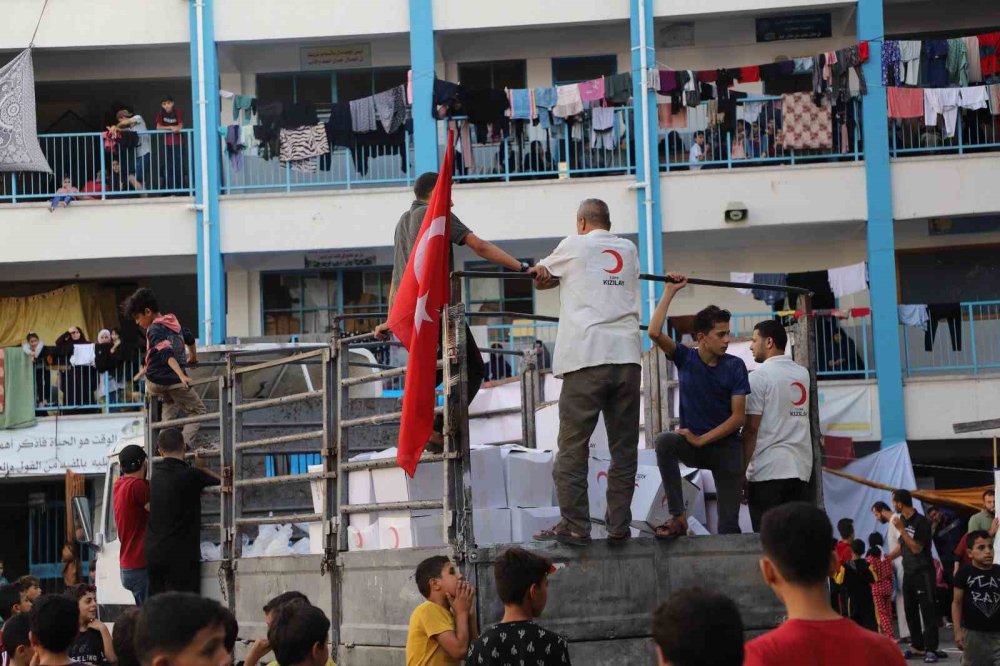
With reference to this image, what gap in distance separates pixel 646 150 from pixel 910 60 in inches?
158

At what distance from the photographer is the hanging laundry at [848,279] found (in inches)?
822

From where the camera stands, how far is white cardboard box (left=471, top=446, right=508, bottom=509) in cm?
795

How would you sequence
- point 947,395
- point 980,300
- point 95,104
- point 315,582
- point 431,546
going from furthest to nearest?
point 95,104
point 980,300
point 947,395
point 315,582
point 431,546

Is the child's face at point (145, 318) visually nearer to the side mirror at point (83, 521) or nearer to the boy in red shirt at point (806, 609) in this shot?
the side mirror at point (83, 521)

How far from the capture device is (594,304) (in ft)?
24.1

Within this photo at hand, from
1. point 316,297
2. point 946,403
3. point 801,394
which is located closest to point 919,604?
point 946,403

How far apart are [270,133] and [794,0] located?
783cm

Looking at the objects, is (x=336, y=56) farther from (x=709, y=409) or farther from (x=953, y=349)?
(x=709, y=409)

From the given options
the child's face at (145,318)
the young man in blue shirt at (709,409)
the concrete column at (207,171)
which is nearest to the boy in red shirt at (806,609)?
the young man in blue shirt at (709,409)

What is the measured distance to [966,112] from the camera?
21859mm

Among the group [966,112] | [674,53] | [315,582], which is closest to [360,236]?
[674,53]

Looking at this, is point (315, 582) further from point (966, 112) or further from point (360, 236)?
point (966, 112)

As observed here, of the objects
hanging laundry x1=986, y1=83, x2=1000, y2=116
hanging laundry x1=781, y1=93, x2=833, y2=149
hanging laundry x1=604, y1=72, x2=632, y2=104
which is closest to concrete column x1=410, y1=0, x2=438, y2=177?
hanging laundry x1=604, y1=72, x2=632, y2=104

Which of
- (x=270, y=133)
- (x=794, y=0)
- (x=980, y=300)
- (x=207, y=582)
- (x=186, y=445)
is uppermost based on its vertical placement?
(x=794, y=0)
